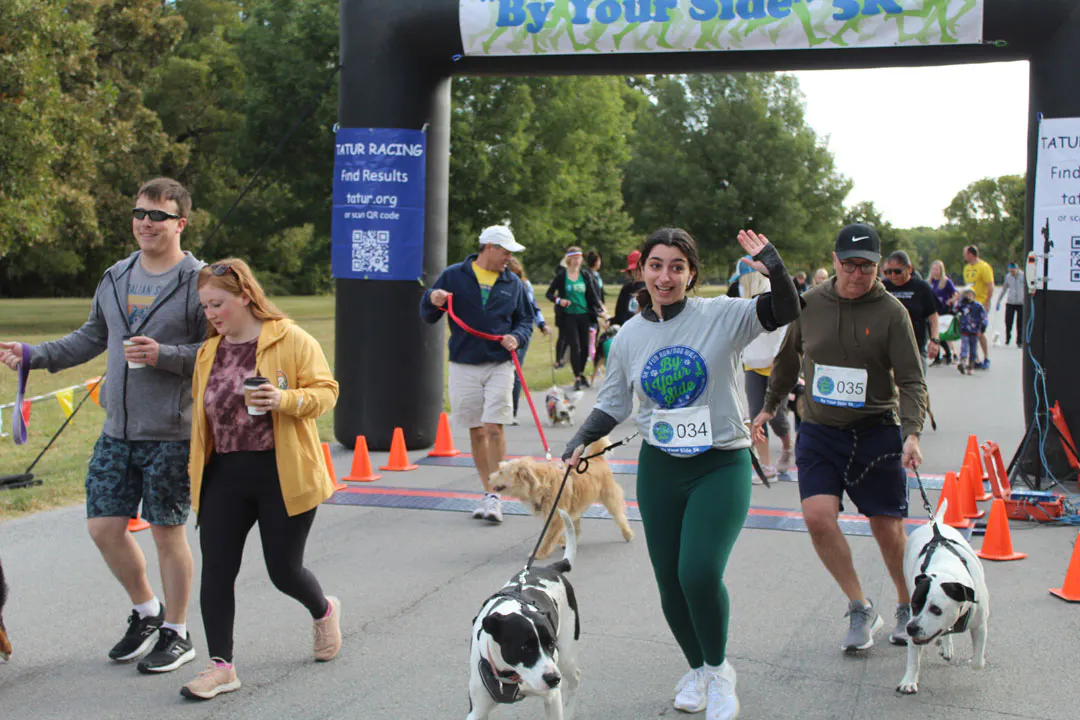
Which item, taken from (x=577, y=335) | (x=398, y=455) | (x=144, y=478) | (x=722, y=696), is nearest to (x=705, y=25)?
(x=398, y=455)

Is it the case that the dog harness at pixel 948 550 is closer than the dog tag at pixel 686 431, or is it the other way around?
the dog tag at pixel 686 431

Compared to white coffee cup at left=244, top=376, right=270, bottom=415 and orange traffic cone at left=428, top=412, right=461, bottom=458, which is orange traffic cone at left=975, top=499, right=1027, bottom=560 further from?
orange traffic cone at left=428, top=412, right=461, bottom=458

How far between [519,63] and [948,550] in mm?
6436

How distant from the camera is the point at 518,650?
10.7 ft

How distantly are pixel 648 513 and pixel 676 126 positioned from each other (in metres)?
56.0

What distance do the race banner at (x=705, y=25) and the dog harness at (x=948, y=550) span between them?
5.29m

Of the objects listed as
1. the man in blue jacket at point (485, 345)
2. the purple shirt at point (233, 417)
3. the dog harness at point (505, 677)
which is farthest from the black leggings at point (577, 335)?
the dog harness at point (505, 677)

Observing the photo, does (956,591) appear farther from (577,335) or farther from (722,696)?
(577,335)

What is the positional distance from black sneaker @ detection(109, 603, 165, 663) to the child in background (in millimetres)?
15926

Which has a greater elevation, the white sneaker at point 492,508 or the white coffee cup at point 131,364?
the white coffee cup at point 131,364

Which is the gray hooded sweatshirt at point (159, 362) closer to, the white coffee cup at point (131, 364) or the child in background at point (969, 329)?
the white coffee cup at point (131, 364)

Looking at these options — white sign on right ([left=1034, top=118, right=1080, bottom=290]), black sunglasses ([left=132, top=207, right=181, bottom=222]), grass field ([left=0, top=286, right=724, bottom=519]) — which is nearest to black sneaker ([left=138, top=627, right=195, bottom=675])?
black sunglasses ([left=132, top=207, right=181, bottom=222])

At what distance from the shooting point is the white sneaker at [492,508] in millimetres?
7402

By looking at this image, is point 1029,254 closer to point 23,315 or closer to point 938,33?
point 938,33
